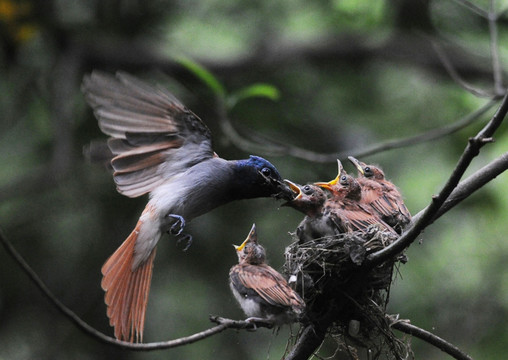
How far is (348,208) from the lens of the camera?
4742 mm

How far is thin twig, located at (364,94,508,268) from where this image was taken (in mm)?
2827

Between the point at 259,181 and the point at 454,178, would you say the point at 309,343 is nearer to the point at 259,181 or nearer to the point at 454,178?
the point at 454,178

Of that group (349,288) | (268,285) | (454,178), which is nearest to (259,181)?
(268,285)

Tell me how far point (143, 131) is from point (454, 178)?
236cm

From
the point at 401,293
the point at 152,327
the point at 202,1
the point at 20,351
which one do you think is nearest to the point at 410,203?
the point at 401,293

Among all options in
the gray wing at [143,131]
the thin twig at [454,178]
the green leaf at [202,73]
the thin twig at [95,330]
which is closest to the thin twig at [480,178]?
the thin twig at [454,178]

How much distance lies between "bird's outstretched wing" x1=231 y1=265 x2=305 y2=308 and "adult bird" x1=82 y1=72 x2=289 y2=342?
0.46 metres

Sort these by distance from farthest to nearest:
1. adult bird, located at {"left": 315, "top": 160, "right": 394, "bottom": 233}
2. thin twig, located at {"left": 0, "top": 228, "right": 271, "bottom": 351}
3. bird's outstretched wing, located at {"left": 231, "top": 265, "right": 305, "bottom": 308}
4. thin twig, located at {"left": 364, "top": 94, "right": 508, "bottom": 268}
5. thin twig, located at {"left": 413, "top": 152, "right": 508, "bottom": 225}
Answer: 1. adult bird, located at {"left": 315, "top": 160, "right": 394, "bottom": 233}
2. bird's outstretched wing, located at {"left": 231, "top": 265, "right": 305, "bottom": 308}
3. thin twig, located at {"left": 413, "top": 152, "right": 508, "bottom": 225}
4. thin twig, located at {"left": 364, "top": 94, "right": 508, "bottom": 268}
5. thin twig, located at {"left": 0, "top": 228, "right": 271, "bottom": 351}

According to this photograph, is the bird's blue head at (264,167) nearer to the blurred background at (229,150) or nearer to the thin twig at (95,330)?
the thin twig at (95,330)

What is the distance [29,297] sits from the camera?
326 inches

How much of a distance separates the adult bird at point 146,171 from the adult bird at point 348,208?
65 cm

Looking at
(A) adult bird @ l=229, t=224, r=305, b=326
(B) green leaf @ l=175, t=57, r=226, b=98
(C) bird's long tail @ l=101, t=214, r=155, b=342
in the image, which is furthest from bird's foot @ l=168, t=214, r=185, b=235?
(B) green leaf @ l=175, t=57, r=226, b=98

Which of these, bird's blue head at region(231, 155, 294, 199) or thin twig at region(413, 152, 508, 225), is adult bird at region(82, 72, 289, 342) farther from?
thin twig at region(413, 152, 508, 225)

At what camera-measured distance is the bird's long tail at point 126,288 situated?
15.3ft
